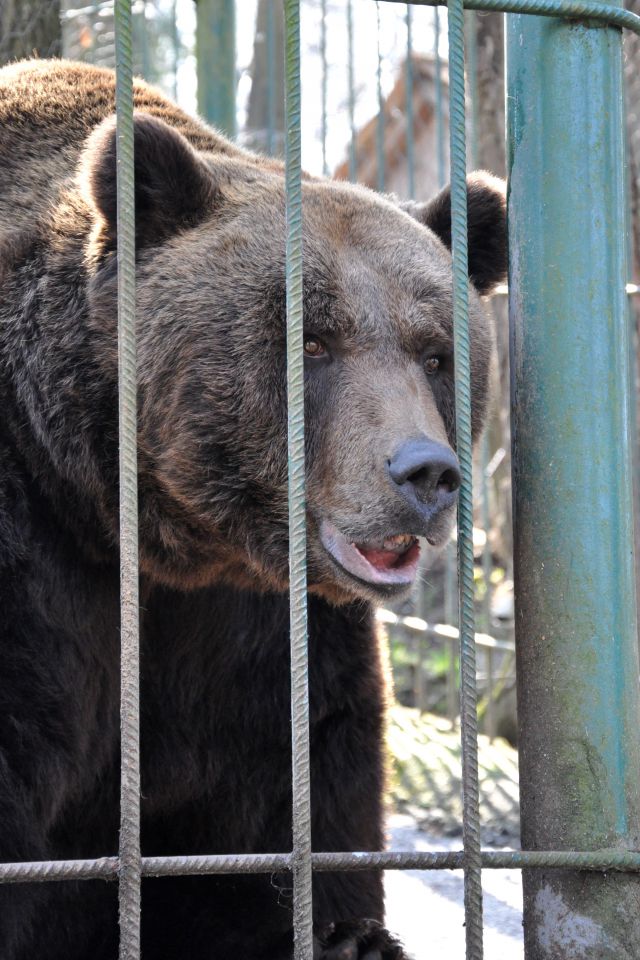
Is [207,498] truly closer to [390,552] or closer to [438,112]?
[390,552]

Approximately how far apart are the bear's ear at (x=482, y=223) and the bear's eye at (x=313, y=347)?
76cm

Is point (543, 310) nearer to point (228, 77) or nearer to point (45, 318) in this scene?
point (45, 318)

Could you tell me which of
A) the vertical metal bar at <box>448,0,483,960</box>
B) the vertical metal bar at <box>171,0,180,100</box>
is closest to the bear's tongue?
the vertical metal bar at <box>448,0,483,960</box>

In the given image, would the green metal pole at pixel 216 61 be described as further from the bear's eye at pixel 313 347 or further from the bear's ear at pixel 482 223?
the bear's eye at pixel 313 347

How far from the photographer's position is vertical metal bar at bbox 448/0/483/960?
2.56 metres

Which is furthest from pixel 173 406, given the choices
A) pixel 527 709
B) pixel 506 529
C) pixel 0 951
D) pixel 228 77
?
pixel 506 529

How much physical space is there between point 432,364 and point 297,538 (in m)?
0.95

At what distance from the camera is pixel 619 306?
279 cm

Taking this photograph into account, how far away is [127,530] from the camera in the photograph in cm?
234

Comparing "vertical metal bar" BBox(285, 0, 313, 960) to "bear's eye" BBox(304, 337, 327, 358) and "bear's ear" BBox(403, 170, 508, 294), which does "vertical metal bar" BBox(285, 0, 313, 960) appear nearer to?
"bear's eye" BBox(304, 337, 327, 358)

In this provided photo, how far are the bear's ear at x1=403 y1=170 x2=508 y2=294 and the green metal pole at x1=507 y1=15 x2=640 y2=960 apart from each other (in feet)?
1.97

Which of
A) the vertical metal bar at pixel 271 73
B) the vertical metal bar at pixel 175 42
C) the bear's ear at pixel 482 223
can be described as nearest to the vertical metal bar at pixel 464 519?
the bear's ear at pixel 482 223

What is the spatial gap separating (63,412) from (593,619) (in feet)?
4.65

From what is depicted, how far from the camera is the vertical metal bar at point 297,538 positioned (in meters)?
2.39
